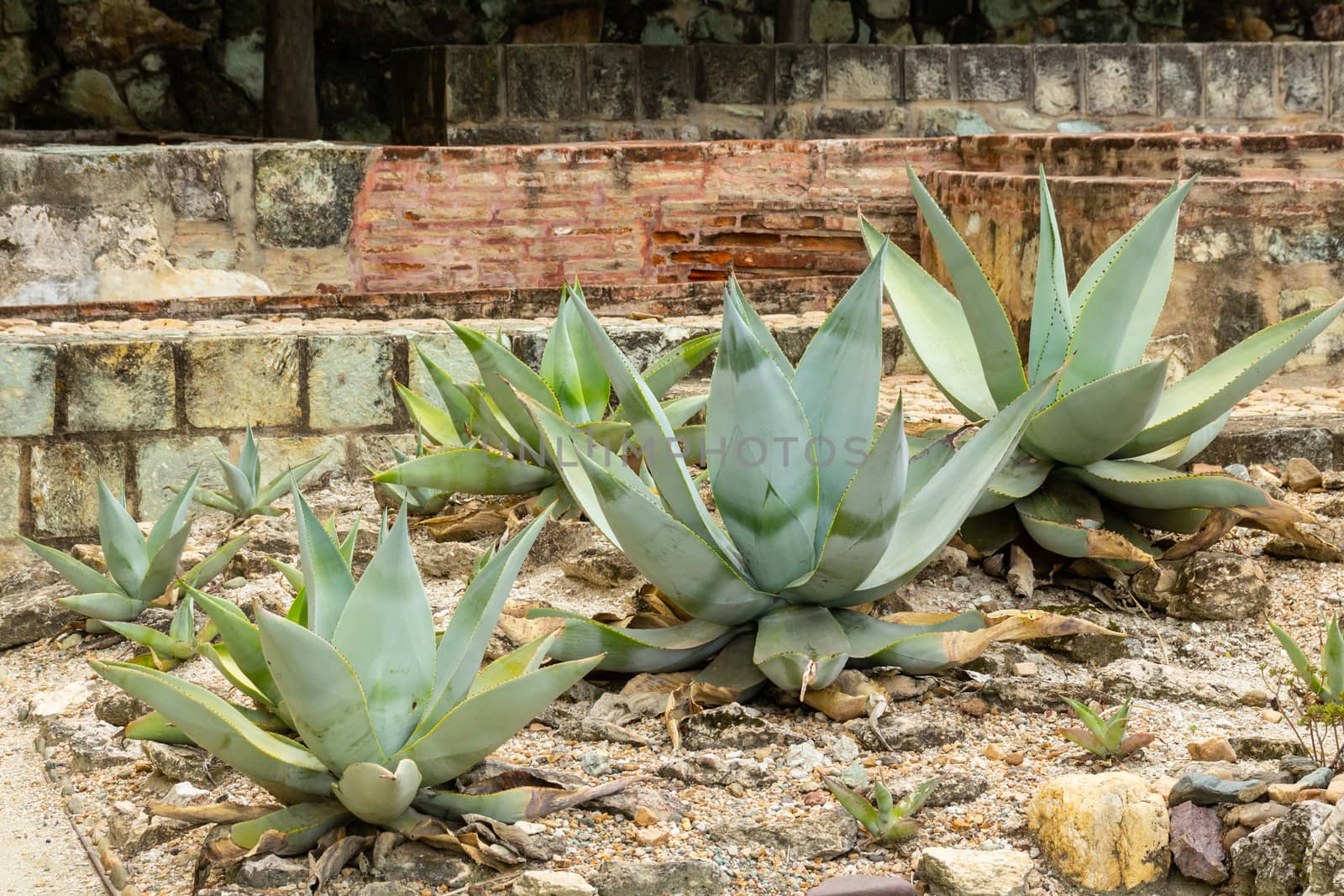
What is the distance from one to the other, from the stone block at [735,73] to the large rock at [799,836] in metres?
7.19

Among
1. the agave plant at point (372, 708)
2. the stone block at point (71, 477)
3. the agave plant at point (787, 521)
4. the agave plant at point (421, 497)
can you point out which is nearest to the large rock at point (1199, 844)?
the agave plant at point (787, 521)

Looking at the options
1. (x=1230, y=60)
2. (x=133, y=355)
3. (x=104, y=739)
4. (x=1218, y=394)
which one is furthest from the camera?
(x=1230, y=60)

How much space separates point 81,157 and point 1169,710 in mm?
4728

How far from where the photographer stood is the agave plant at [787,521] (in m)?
2.15

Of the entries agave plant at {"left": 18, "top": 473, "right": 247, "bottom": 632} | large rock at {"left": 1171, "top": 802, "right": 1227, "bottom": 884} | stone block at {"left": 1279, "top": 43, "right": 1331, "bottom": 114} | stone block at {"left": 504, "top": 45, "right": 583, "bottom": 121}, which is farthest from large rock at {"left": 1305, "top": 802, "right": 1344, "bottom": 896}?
stone block at {"left": 1279, "top": 43, "right": 1331, "bottom": 114}

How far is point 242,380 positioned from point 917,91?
18.4 ft

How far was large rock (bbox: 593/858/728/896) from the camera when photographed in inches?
68.7

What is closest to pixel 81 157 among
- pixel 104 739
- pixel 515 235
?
pixel 515 235

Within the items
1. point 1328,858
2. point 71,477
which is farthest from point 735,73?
point 1328,858

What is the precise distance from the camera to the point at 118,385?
4090 millimetres

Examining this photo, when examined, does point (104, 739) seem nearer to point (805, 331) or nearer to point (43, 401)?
point (43, 401)

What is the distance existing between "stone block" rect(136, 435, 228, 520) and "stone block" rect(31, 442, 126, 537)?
6 cm

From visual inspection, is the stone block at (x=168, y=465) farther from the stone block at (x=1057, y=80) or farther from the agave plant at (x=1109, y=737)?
the stone block at (x=1057, y=80)

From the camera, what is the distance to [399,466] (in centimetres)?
310
